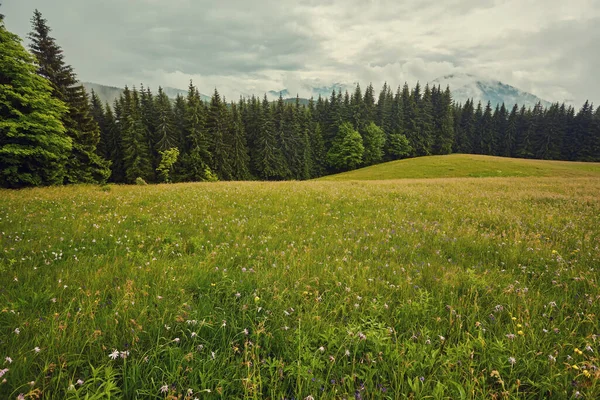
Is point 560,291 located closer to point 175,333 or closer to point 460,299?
point 460,299

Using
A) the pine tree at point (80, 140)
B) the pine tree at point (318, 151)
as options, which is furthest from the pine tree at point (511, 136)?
the pine tree at point (80, 140)

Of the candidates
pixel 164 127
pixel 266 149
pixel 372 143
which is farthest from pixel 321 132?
pixel 164 127

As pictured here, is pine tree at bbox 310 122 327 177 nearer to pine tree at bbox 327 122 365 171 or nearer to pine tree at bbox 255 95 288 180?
pine tree at bbox 327 122 365 171

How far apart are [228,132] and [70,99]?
3363 centimetres

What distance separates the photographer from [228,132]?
63.8m

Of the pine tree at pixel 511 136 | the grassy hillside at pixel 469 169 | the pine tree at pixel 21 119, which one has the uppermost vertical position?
the pine tree at pixel 511 136

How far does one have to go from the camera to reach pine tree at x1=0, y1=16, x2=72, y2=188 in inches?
632

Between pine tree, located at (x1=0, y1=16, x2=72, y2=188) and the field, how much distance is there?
14507mm

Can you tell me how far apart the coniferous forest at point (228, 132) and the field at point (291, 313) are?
1637 cm

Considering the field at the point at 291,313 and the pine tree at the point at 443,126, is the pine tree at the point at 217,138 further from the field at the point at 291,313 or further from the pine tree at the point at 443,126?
the pine tree at the point at 443,126

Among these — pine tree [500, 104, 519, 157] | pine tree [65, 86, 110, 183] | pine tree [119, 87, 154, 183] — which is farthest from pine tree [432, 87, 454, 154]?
pine tree [65, 86, 110, 183]

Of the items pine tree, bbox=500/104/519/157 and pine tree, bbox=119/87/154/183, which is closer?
pine tree, bbox=119/87/154/183

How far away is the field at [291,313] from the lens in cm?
221

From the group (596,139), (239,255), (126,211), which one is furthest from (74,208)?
(596,139)
